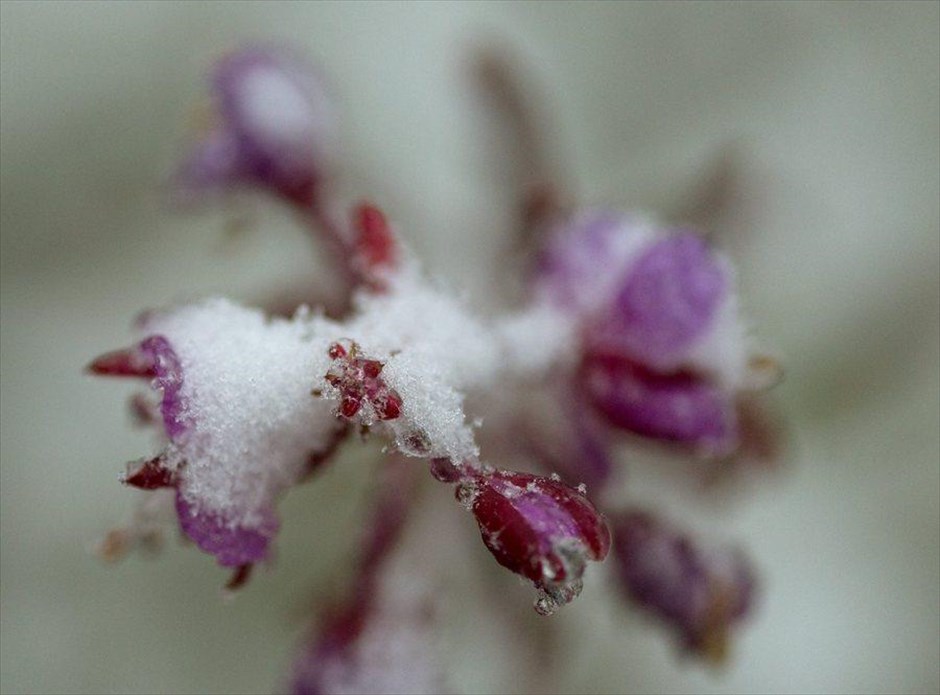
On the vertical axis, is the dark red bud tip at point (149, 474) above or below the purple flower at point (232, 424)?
below

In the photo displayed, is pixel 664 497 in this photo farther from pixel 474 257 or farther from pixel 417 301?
pixel 417 301

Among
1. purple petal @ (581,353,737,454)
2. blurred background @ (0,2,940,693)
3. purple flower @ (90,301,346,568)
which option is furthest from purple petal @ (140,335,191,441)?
blurred background @ (0,2,940,693)

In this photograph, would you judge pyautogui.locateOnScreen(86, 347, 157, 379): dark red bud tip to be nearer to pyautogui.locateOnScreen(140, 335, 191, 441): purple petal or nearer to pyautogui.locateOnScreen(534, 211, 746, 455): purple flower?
pyautogui.locateOnScreen(140, 335, 191, 441): purple petal

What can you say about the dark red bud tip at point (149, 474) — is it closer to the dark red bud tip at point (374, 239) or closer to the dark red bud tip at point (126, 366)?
the dark red bud tip at point (126, 366)

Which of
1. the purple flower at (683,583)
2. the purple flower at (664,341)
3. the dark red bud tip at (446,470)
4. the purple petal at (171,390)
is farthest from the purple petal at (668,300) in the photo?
the purple petal at (171,390)

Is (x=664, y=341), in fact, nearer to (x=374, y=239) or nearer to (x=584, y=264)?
(x=584, y=264)

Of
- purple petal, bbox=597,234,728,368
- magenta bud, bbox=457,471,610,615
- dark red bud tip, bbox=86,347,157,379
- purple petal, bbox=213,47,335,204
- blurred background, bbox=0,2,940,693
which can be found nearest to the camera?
magenta bud, bbox=457,471,610,615
